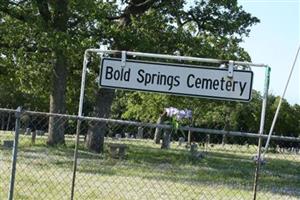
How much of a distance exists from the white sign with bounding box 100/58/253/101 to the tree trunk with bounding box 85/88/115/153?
17.2 metres

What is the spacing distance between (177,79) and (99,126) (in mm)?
18730

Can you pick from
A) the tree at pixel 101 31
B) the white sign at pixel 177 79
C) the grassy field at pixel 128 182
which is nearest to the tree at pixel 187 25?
the tree at pixel 101 31

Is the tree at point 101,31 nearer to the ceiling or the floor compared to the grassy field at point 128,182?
nearer to the ceiling

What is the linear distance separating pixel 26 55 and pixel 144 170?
1302cm

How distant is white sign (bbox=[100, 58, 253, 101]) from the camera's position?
693cm

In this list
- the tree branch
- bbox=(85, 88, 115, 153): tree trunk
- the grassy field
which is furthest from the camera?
the tree branch

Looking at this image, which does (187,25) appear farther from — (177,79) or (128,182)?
(177,79)

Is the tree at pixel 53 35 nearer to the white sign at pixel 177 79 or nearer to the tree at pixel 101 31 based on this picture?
the tree at pixel 101 31

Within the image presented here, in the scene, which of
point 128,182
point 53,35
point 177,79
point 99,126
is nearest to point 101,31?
point 53,35

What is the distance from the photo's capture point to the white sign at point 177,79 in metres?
6.93

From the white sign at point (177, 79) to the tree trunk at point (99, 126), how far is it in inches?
679

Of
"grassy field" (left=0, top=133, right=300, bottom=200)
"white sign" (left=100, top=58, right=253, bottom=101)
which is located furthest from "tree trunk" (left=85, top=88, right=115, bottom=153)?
"white sign" (left=100, top=58, right=253, bottom=101)

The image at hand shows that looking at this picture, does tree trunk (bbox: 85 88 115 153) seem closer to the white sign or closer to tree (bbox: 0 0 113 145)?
tree (bbox: 0 0 113 145)

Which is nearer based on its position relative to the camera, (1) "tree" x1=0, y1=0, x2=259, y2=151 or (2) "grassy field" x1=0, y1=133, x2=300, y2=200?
(2) "grassy field" x1=0, y1=133, x2=300, y2=200
